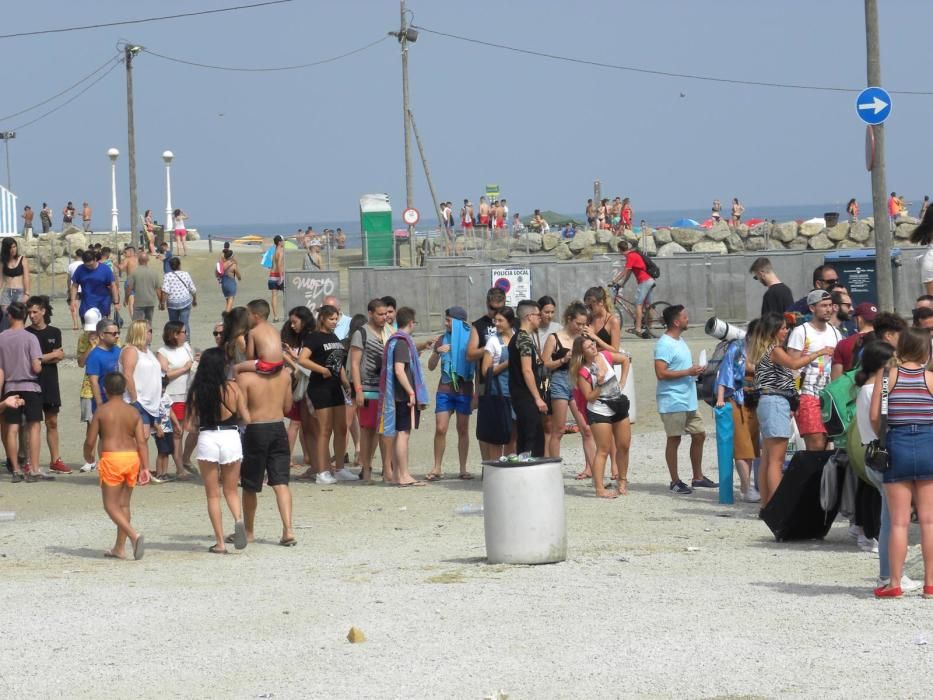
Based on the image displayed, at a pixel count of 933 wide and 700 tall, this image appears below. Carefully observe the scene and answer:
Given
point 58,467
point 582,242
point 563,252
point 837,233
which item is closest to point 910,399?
point 58,467

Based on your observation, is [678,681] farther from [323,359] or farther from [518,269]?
[518,269]

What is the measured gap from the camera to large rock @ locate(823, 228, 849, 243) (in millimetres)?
43438

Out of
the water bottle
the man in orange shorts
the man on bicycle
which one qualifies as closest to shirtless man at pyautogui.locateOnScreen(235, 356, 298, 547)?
the man in orange shorts

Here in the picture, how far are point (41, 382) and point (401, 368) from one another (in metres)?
3.96

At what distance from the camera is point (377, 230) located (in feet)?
116

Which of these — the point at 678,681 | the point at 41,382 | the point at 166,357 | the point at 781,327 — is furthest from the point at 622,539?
the point at 41,382

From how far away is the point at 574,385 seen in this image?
13047 mm

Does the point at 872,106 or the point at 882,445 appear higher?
the point at 872,106

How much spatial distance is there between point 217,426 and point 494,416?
11.9ft

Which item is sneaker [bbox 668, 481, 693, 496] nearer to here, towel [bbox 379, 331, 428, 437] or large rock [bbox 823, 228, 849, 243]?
towel [bbox 379, 331, 428, 437]

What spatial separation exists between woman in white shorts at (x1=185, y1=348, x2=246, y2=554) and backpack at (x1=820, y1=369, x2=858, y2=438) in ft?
13.5

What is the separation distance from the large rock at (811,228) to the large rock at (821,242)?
0.19 meters

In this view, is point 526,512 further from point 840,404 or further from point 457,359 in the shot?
point 457,359

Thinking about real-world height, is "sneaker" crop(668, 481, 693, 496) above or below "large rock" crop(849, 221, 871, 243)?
below
